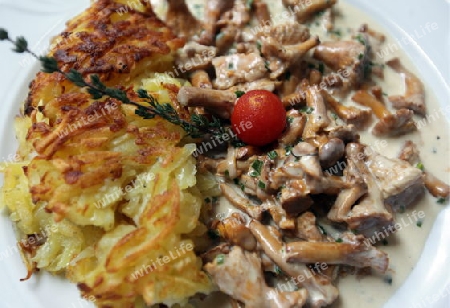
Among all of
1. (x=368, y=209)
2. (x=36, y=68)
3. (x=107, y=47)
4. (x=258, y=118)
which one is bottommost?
(x=368, y=209)

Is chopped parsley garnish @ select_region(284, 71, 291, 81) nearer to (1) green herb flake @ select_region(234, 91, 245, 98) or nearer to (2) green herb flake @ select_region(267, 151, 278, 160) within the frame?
(1) green herb flake @ select_region(234, 91, 245, 98)

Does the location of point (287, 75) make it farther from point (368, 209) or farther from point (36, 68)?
point (36, 68)

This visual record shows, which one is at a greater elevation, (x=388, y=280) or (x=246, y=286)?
(x=246, y=286)

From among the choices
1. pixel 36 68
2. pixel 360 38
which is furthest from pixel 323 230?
pixel 36 68

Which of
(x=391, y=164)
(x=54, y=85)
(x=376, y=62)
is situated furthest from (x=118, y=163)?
(x=376, y=62)

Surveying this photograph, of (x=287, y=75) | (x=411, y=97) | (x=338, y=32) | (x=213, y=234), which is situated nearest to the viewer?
(x=213, y=234)

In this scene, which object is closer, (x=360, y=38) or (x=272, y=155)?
(x=272, y=155)

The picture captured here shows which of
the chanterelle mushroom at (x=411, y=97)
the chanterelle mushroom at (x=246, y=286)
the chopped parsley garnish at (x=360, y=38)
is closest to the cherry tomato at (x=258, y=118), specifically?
the chanterelle mushroom at (x=246, y=286)
